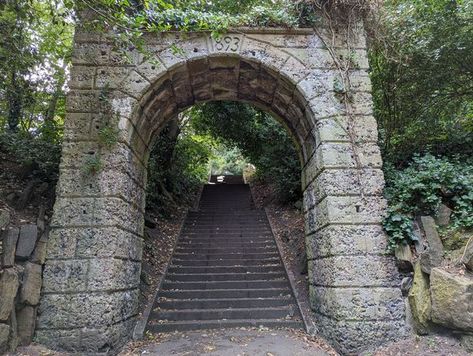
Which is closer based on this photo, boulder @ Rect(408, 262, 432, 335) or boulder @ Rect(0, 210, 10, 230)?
boulder @ Rect(0, 210, 10, 230)

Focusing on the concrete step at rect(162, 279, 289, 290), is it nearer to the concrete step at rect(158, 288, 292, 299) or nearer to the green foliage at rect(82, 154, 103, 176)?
the concrete step at rect(158, 288, 292, 299)

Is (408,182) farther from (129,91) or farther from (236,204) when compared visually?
A: (236,204)

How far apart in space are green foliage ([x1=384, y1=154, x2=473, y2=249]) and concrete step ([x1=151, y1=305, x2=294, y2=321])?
6.83ft

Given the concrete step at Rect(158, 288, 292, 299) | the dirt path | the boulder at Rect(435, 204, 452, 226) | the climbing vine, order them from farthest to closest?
1. the concrete step at Rect(158, 288, 292, 299)
2. the climbing vine
3. the boulder at Rect(435, 204, 452, 226)
4. the dirt path

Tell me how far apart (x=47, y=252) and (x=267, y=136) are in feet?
28.0

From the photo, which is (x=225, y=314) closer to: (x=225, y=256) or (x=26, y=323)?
(x=225, y=256)

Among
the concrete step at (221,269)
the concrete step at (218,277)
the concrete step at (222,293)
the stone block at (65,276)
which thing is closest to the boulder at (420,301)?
the concrete step at (222,293)

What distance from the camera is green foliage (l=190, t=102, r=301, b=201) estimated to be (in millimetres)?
9336

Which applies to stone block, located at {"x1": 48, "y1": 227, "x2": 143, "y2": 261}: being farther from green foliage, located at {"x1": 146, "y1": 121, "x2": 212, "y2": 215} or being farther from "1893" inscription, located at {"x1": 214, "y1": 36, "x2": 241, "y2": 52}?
green foliage, located at {"x1": 146, "y1": 121, "x2": 212, "y2": 215}

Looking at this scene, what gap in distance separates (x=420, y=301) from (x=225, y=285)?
322 cm

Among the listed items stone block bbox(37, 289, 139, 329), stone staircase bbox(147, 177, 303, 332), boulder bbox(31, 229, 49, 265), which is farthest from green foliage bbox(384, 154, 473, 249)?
boulder bbox(31, 229, 49, 265)

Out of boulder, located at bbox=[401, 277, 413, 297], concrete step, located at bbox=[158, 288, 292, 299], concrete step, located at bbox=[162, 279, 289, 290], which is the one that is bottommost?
concrete step, located at bbox=[158, 288, 292, 299]

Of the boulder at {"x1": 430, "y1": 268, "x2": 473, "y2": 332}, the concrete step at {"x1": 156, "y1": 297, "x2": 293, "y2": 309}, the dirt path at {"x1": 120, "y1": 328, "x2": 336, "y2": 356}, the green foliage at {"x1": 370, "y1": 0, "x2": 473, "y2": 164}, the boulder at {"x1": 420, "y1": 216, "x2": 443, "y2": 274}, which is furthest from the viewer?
the green foliage at {"x1": 370, "y1": 0, "x2": 473, "y2": 164}

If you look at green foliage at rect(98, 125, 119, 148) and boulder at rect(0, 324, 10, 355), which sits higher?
green foliage at rect(98, 125, 119, 148)
